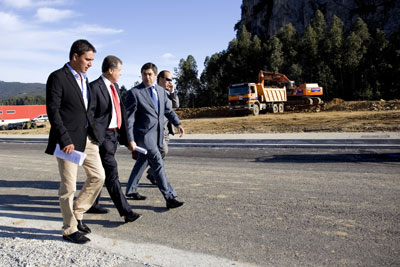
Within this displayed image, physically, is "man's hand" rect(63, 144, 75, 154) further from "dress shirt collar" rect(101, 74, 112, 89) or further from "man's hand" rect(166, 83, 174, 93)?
"man's hand" rect(166, 83, 174, 93)

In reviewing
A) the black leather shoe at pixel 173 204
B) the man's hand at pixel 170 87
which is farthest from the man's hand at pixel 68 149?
the man's hand at pixel 170 87

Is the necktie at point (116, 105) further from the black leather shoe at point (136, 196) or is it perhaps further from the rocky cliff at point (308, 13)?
the rocky cliff at point (308, 13)

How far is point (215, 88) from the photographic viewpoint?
54062 millimetres

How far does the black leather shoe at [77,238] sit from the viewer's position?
325 cm

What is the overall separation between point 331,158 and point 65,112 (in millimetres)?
6515

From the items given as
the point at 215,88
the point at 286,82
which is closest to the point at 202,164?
the point at 286,82

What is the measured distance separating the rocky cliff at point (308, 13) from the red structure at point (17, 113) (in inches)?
2083

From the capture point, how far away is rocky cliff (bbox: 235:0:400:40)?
213 feet

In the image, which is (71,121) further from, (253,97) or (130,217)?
(253,97)

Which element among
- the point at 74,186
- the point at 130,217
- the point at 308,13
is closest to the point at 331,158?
the point at 130,217

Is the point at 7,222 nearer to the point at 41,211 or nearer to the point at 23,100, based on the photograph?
the point at 41,211

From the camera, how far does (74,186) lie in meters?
3.29

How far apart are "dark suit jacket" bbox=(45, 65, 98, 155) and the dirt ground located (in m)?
14.0

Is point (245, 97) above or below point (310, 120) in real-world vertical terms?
above
